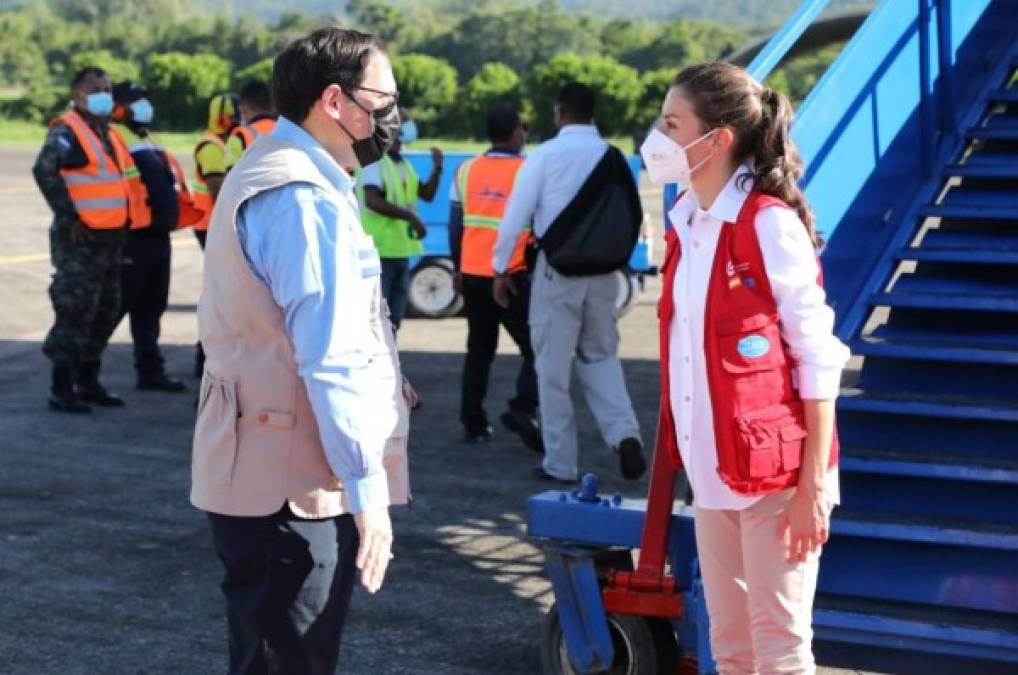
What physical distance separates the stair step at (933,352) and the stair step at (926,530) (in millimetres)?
616

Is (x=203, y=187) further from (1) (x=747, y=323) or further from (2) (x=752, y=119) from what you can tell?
(1) (x=747, y=323)

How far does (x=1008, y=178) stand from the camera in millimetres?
6527

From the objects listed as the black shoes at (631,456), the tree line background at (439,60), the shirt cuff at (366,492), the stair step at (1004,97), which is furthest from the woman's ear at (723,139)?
the tree line background at (439,60)

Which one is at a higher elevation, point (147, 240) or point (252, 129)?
point (252, 129)

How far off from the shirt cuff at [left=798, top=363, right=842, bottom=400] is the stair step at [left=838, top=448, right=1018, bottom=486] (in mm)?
1511

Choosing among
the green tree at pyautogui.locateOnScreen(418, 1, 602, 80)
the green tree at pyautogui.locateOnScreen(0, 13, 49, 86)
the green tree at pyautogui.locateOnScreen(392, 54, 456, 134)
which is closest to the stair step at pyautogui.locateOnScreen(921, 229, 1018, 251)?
the green tree at pyautogui.locateOnScreen(392, 54, 456, 134)

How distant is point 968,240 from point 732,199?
8.65ft

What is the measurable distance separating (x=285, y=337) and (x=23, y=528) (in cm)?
435

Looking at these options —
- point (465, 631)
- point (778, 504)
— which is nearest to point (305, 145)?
point (778, 504)

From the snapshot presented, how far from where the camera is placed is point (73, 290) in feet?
32.5

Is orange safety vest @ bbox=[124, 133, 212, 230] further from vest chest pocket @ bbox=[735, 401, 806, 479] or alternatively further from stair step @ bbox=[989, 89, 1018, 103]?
vest chest pocket @ bbox=[735, 401, 806, 479]

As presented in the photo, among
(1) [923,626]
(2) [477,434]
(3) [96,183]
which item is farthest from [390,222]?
(1) [923,626]

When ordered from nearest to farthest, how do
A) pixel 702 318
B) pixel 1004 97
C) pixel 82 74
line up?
pixel 702 318, pixel 1004 97, pixel 82 74

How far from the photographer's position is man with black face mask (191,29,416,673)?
3.27 meters
